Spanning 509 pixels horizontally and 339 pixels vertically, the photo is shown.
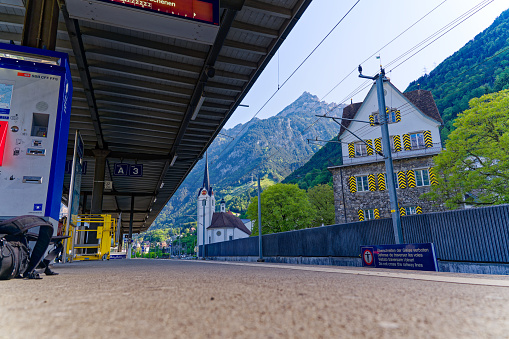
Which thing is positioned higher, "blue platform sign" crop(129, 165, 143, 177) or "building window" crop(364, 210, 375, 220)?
"blue platform sign" crop(129, 165, 143, 177)

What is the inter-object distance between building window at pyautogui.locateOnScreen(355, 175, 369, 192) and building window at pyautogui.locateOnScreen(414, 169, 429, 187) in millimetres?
4902

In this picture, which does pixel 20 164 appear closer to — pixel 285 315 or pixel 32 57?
pixel 32 57

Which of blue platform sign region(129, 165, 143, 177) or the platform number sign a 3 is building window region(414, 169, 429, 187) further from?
blue platform sign region(129, 165, 143, 177)

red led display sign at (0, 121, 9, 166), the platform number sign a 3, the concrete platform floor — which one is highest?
red led display sign at (0, 121, 9, 166)

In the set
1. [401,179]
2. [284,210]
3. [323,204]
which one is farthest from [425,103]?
[284,210]

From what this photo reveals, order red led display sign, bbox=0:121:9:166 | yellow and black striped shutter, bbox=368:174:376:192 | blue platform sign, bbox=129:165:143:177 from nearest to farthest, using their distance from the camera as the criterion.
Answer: red led display sign, bbox=0:121:9:166 → blue platform sign, bbox=129:165:143:177 → yellow and black striped shutter, bbox=368:174:376:192

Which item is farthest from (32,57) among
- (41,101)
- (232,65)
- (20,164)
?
(232,65)

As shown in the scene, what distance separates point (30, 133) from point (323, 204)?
47874 mm

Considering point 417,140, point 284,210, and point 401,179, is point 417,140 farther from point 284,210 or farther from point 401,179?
point 284,210

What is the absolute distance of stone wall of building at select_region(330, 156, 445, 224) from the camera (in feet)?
109

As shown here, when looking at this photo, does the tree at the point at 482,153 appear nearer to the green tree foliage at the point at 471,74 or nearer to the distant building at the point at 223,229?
the green tree foliage at the point at 471,74

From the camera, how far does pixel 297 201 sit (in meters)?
43.6

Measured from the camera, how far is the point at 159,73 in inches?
478

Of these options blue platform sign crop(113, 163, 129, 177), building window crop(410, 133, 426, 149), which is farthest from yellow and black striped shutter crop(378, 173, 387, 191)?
blue platform sign crop(113, 163, 129, 177)
